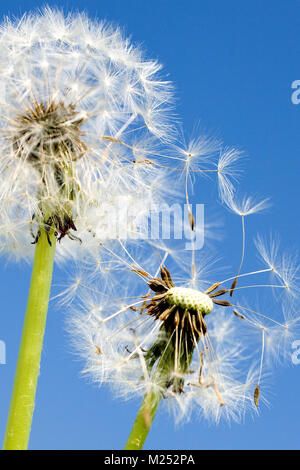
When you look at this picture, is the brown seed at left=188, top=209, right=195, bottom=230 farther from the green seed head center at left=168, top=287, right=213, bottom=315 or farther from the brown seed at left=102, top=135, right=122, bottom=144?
the brown seed at left=102, top=135, right=122, bottom=144

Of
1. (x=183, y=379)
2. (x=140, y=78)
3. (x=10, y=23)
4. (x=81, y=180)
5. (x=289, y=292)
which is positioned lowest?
(x=183, y=379)

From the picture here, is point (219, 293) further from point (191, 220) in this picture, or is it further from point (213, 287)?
point (191, 220)

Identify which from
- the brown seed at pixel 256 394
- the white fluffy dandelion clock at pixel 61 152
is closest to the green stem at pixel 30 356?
the white fluffy dandelion clock at pixel 61 152

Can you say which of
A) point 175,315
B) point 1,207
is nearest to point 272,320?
point 175,315

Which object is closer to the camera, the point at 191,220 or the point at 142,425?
the point at 142,425

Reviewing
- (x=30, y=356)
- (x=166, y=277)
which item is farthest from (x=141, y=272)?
(x=30, y=356)

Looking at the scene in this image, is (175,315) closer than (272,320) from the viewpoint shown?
Yes

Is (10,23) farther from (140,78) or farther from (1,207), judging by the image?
(1,207)
